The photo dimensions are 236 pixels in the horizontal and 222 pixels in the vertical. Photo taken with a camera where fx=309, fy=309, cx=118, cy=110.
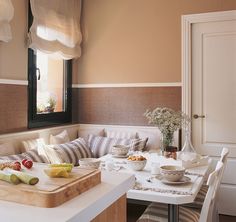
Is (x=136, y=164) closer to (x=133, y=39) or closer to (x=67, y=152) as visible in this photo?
(x=67, y=152)

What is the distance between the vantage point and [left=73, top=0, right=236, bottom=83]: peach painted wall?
12.1ft

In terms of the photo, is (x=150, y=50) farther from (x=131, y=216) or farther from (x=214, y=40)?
(x=131, y=216)

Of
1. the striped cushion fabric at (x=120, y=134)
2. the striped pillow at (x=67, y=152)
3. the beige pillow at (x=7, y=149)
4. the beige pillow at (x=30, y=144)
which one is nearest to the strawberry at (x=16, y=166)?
the beige pillow at (x=7, y=149)

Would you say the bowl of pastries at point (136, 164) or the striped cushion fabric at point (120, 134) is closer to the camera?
the bowl of pastries at point (136, 164)

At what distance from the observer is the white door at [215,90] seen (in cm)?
352

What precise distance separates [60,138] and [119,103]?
3.00ft

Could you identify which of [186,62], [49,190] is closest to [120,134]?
[186,62]

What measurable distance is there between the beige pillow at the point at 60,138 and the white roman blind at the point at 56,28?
3.07 feet

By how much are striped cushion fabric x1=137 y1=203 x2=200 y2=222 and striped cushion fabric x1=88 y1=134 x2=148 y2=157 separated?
1325 mm

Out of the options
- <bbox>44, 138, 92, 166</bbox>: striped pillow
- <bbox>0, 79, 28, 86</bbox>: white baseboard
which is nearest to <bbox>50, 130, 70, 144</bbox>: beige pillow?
<bbox>44, 138, 92, 166</bbox>: striped pillow

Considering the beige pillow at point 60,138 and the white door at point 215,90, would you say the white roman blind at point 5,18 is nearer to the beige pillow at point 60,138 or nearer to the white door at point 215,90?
the beige pillow at point 60,138

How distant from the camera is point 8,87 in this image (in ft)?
9.98

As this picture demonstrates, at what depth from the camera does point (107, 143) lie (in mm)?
3656

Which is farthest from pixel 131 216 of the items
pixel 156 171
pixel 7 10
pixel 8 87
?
pixel 7 10
